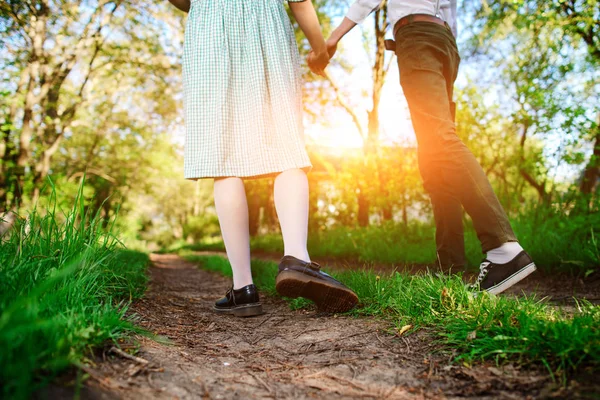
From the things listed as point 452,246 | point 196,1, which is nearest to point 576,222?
point 452,246

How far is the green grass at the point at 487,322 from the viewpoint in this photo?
114 cm

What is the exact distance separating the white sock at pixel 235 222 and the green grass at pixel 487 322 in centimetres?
64

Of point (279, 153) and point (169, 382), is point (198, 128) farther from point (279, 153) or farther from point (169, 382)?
point (169, 382)

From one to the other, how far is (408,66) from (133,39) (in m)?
9.49

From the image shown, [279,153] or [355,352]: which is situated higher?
[279,153]

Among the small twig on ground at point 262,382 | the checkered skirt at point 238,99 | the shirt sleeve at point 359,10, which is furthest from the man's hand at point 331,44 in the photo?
the small twig on ground at point 262,382

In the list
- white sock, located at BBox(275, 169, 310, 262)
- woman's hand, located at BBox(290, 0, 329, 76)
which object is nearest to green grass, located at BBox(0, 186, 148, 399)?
white sock, located at BBox(275, 169, 310, 262)

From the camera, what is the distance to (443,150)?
2213 mm

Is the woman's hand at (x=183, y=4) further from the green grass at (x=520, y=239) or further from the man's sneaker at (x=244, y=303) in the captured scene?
the green grass at (x=520, y=239)

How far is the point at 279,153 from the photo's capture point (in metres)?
2.17

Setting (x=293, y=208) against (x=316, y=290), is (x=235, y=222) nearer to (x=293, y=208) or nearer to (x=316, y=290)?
(x=293, y=208)

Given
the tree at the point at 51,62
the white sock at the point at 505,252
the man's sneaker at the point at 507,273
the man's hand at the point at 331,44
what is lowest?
the man's sneaker at the point at 507,273

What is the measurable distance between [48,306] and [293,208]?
120cm

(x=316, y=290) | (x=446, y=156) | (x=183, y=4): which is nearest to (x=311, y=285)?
(x=316, y=290)
